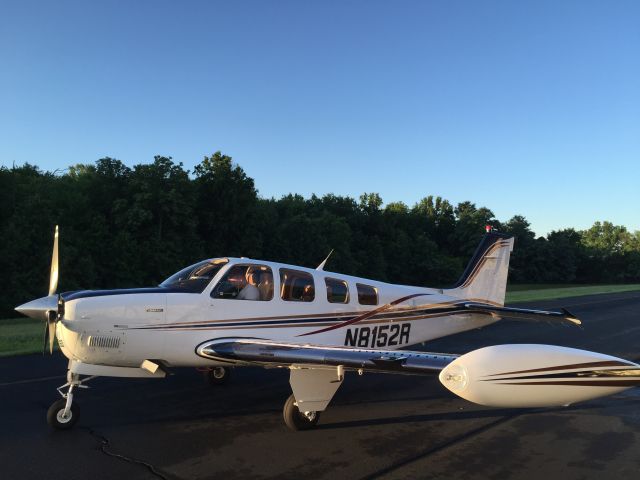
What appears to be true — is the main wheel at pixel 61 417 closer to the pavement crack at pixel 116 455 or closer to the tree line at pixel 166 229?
the pavement crack at pixel 116 455

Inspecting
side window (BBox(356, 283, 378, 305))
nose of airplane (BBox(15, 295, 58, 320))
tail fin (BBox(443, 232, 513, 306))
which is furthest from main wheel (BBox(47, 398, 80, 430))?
tail fin (BBox(443, 232, 513, 306))

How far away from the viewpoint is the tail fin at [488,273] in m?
10.2

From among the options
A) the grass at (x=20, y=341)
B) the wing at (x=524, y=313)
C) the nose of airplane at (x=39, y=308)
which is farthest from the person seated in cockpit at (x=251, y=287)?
the grass at (x=20, y=341)

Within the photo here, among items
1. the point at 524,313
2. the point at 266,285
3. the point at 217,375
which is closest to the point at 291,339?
the point at 266,285

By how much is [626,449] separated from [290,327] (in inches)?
174

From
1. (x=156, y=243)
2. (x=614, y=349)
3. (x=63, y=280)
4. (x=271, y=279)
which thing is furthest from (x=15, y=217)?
(x=614, y=349)

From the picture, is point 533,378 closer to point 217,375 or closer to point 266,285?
point 266,285

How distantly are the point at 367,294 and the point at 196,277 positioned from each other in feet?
9.30

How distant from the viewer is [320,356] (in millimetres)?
5477

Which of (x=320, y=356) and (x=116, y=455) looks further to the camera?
(x=320, y=356)

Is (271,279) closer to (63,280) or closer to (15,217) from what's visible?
(63,280)

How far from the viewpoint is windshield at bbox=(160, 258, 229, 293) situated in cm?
658

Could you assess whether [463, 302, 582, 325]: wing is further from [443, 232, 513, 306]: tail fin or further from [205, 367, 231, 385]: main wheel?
[205, 367, 231, 385]: main wheel

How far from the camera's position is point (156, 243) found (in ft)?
133
